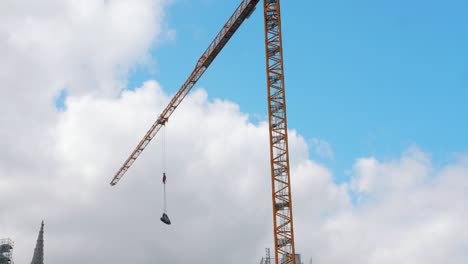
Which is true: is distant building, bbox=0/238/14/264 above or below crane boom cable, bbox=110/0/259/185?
below

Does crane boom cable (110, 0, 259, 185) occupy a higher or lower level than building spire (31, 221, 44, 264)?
higher

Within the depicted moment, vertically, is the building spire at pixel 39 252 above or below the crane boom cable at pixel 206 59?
below

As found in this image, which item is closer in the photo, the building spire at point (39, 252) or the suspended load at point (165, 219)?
the suspended load at point (165, 219)

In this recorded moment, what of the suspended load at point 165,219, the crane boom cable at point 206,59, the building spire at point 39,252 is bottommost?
the suspended load at point 165,219

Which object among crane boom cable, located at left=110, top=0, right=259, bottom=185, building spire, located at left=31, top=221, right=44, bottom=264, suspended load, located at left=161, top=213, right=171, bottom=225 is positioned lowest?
suspended load, located at left=161, top=213, right=171, bottom=225

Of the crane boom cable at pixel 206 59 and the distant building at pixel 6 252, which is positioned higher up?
the crane boom cable at pixel 206 59

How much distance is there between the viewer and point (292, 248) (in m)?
66.8

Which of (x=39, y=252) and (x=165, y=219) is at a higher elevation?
(x=39, y=252)

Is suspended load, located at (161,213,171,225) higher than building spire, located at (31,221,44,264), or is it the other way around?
building spire, located at (31,221,44,264)

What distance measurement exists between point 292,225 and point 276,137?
12.3m

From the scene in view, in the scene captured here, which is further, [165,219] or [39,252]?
[39,252]

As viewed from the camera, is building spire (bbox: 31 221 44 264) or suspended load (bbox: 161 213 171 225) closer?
suspended load (bbox: 161 213 171 225)

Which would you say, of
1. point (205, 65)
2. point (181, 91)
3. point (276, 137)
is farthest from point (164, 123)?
point (276, 137)

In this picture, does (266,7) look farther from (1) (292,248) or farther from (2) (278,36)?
(1) (292,248)
